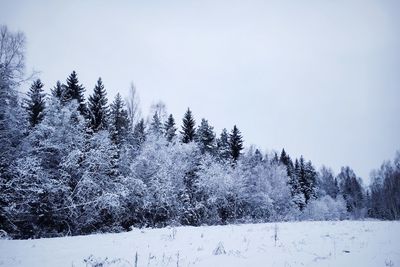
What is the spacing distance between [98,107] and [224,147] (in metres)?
25.0

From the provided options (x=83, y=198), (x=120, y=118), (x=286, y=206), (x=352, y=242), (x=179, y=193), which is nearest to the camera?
(x=352, y=242)

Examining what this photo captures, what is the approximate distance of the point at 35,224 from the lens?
19.6 metres

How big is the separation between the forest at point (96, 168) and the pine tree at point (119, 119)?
15 cm

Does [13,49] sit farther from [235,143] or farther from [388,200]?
[388,200]

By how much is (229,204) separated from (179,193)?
9.39 metres

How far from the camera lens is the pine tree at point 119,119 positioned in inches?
1399

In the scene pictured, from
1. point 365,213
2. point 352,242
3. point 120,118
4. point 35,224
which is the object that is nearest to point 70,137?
point 35,224

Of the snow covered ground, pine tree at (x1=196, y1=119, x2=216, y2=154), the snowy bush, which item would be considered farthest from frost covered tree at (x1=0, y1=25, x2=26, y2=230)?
the snowy bush

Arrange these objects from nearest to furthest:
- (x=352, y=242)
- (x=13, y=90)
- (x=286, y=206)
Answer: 1. (x=352, y=242)
2. (x=13, y=90)
3. (x=286, y=206)

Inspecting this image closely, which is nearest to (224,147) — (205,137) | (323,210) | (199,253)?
(205,137)

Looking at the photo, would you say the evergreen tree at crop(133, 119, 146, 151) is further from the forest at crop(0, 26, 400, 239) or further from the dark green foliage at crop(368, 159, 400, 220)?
the dark green foliage at crop(368, 159, 400, 220)

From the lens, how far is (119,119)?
38.2 meters

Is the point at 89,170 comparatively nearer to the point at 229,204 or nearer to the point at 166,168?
the point at 166,168

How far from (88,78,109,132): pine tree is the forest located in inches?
4.9
